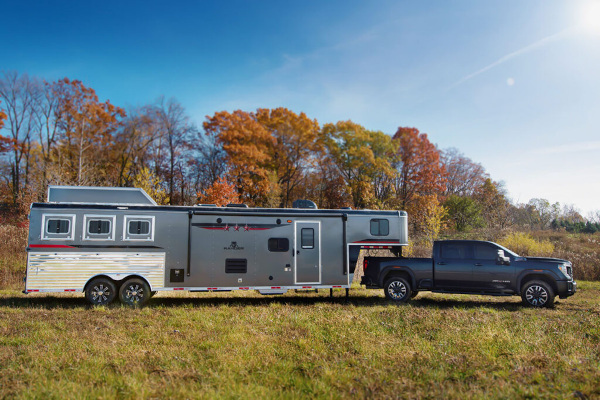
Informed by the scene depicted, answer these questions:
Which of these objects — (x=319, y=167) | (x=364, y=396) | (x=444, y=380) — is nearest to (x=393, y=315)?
(x=444, y=380)

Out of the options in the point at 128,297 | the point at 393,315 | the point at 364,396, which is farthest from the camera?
the point at 128,297

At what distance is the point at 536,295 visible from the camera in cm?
1180

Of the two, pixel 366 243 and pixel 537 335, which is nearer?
pixel 537 335

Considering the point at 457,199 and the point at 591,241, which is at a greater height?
the point at 457,199

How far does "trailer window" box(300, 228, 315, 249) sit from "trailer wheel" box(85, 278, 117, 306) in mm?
5642

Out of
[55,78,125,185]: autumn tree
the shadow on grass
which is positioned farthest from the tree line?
the shadow on grass

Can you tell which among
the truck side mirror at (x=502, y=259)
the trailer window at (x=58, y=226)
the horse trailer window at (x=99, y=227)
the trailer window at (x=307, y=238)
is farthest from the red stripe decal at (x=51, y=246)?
the truck side mirror at (x=502, y=259)

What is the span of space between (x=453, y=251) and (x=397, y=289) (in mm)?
2126

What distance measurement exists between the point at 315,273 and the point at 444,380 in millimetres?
7070

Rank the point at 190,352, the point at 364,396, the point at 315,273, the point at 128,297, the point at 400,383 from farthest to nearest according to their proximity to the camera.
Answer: the point at 315,273
the point at 128,297
the point at 190,352
the point at 400,383
the point at 364,396

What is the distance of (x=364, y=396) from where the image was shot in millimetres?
5070

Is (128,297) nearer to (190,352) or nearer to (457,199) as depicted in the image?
(190,352)

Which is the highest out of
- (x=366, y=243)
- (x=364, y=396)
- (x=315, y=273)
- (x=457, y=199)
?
(x=457, y=199)

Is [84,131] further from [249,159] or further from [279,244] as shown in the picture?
[279,244]
